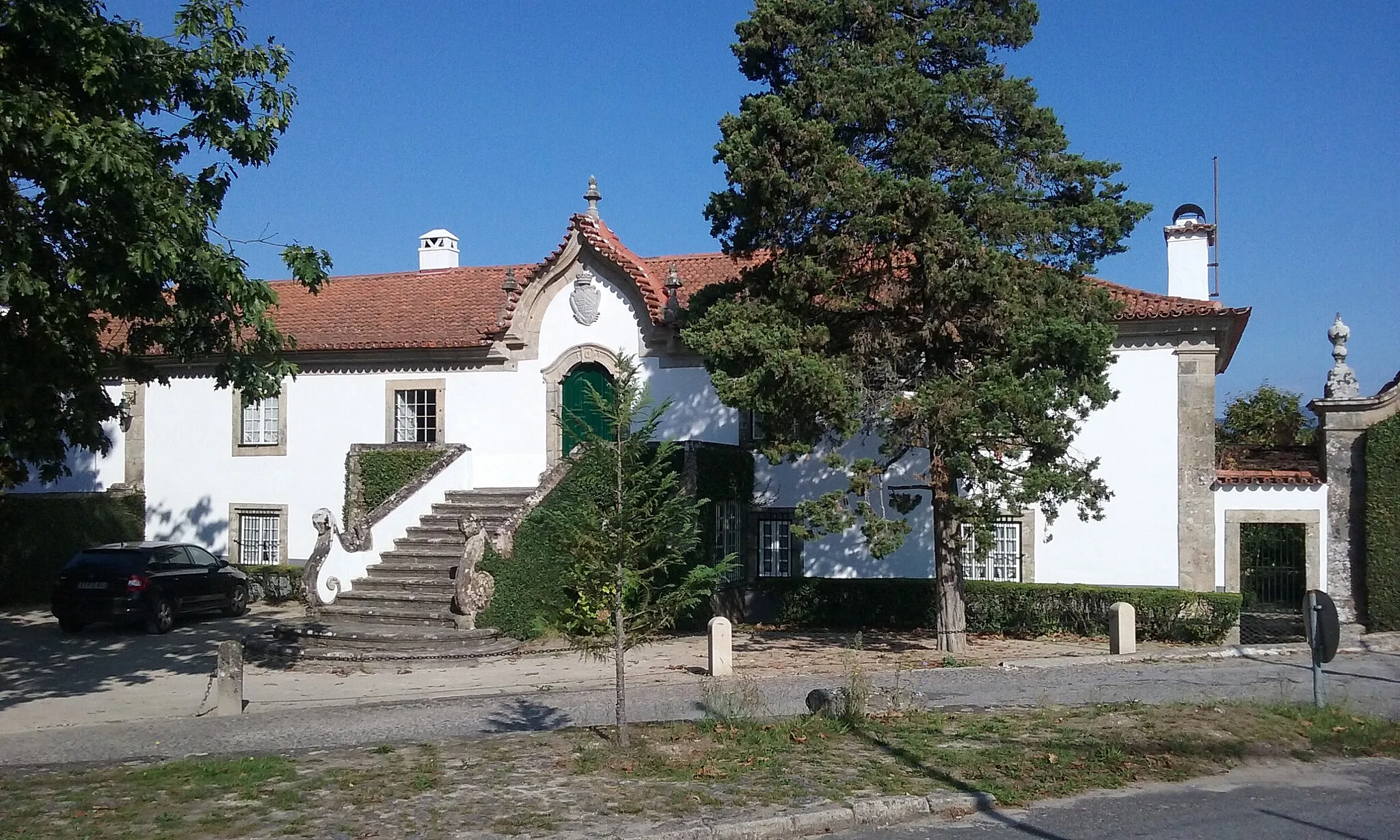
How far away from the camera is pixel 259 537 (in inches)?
942

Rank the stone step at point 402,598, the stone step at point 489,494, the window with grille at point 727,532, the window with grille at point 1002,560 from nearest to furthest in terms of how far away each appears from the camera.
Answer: the stone step at point 402,598 < the window with grille at point 1002,560 < the window with grille at point 727,532 < the stone step at point 489,494

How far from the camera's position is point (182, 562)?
20.0 m

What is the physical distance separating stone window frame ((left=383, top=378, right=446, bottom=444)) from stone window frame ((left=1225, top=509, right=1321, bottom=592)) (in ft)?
45.7

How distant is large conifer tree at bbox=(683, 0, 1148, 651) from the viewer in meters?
14.7

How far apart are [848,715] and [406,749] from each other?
13.0 ft

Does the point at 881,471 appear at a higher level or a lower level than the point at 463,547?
higher

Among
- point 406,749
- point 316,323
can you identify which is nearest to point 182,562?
point 316,323

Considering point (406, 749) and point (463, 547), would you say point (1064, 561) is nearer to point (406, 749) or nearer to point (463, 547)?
point (463, 547)

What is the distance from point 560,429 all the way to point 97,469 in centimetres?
1083

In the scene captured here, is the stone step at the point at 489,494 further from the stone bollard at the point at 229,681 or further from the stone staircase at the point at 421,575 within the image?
the stone bollard at the point at 229,681

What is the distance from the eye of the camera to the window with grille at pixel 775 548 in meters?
21.0

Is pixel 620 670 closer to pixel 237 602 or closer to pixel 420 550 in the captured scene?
pixel 420 550

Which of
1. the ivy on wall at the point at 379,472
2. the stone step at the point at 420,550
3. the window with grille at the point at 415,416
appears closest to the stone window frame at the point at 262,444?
the window with grille at the point at 415,416

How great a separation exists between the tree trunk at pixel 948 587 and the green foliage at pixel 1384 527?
7067mm
